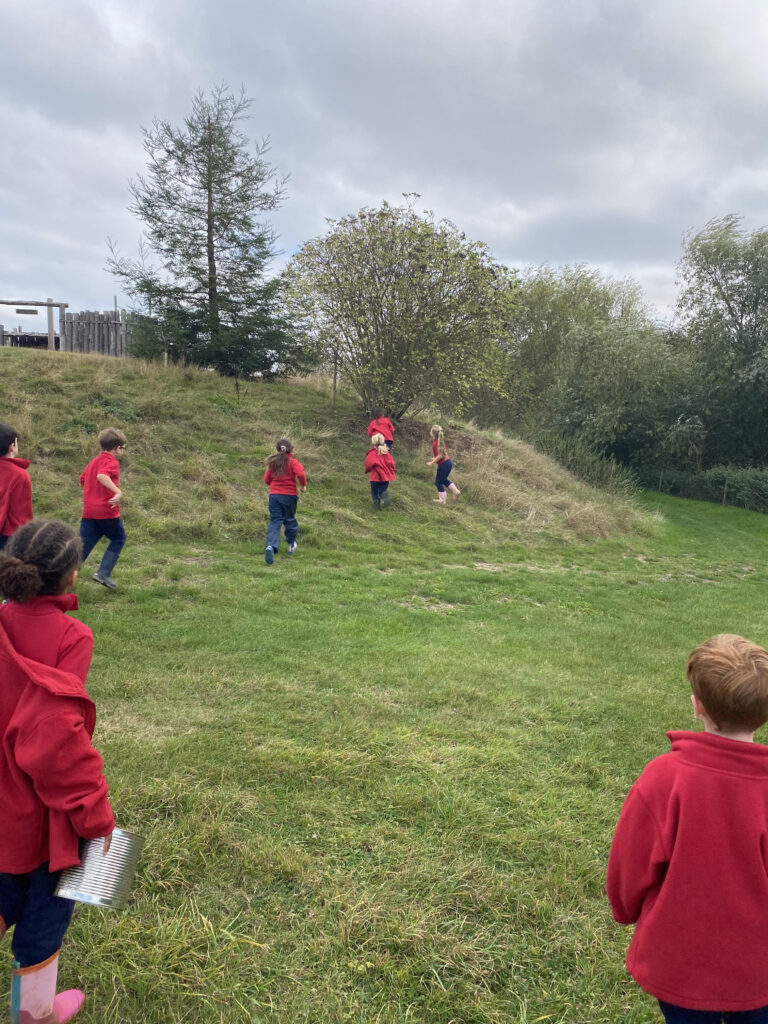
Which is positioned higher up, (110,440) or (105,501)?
(110,440)

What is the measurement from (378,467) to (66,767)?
1035cm

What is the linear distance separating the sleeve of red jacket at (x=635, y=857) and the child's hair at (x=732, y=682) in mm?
320

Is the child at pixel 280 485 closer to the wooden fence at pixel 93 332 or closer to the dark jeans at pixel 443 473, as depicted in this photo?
the dark jeans at pixel 443 473

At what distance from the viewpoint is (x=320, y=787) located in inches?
135

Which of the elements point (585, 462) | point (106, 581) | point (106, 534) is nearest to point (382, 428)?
point (106, 534)

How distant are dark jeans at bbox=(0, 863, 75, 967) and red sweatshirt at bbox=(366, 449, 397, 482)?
1026 cm

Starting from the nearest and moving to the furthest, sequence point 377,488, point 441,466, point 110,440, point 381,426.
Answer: point 110,440, point 377,488, point 381,426, point 441,466

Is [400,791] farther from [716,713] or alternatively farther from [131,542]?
[131,542]

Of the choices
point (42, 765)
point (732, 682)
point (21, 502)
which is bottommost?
point (42, 765)

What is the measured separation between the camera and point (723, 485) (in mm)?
23844

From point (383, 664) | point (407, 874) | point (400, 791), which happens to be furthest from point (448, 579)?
point (407, 874)

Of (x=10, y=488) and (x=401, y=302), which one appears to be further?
(x=401, y=302)

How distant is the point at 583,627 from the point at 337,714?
4.13 m

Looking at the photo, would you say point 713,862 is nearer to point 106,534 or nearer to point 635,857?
point 635,857
